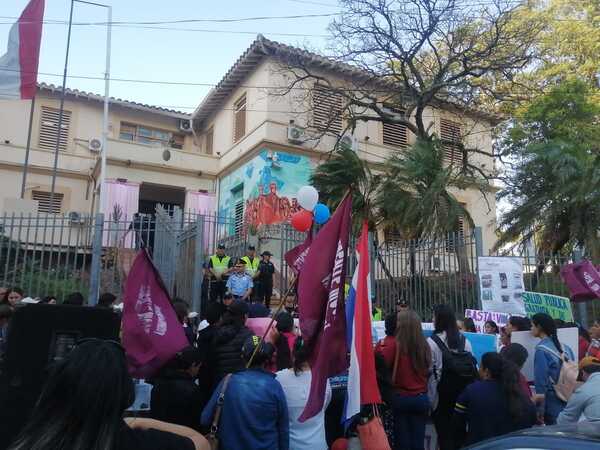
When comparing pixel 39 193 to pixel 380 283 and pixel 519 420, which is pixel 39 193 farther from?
pixel 519 420

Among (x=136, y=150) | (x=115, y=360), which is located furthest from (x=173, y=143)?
(x=115, y=360)

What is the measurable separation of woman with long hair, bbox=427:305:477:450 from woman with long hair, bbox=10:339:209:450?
3592 millimetres

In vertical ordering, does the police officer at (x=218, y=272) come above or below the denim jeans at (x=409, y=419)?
above

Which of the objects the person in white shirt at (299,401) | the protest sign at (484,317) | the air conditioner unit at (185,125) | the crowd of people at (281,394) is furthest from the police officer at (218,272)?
the air conditioner unit at (185,125)

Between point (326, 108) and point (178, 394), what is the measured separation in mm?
16849

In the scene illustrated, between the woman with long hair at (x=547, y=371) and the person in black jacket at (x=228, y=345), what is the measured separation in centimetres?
278

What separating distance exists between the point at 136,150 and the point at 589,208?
15.6 meters

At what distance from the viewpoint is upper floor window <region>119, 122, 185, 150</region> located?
22.9 m

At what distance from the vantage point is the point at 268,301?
37.0 feet

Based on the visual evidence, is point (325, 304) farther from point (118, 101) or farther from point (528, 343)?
point (118, 101)

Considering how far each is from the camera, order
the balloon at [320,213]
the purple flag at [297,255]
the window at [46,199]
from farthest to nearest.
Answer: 1. the window at [46,199]
2. the balloon at [320,213]
3. the purple flag at [297,255]

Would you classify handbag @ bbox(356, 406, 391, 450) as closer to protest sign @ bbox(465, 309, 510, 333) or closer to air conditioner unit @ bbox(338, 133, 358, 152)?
protest sign @ bbox(465, 309, 510, 333)

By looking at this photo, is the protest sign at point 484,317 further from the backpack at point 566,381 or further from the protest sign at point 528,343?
the backpack at point 566,381

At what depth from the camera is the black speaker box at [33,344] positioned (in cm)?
266
